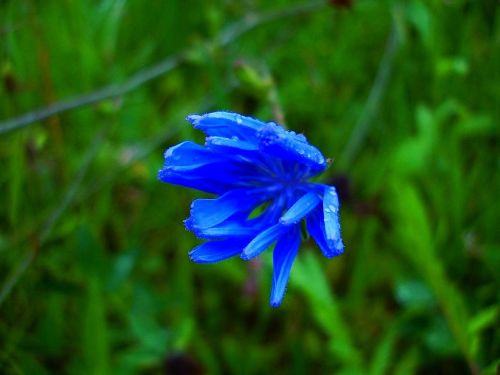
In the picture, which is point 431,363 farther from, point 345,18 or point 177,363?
point 345,18

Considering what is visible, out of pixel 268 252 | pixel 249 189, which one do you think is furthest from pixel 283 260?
pixel 268 252

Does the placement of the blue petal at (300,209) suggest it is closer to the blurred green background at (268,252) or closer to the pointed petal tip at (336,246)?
the pointed petal tip at (336,246)

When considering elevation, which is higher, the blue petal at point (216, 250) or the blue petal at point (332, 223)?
the blue petal at point (216, 250)

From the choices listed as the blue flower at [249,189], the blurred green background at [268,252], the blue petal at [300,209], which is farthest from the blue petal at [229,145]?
the blurred green background at [268,252]

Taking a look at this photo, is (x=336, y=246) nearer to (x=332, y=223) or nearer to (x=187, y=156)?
(x=332, y=223)

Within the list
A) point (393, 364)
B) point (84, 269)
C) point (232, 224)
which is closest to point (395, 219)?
point (393, 364)

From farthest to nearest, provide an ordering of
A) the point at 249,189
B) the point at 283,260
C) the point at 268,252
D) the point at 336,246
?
the point at 268,252, the point at 249,189, the point at 283,260, the point at 336,246

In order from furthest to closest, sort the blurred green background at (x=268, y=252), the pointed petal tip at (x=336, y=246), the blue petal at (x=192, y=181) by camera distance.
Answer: the blurred green background at (x=268, y=252) < the blue petal at (x=192, y=181) < the pointed petal tip at (x=336, y=246)

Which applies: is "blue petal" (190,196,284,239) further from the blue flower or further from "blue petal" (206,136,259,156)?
"blue petal" (206,136,259,156)
